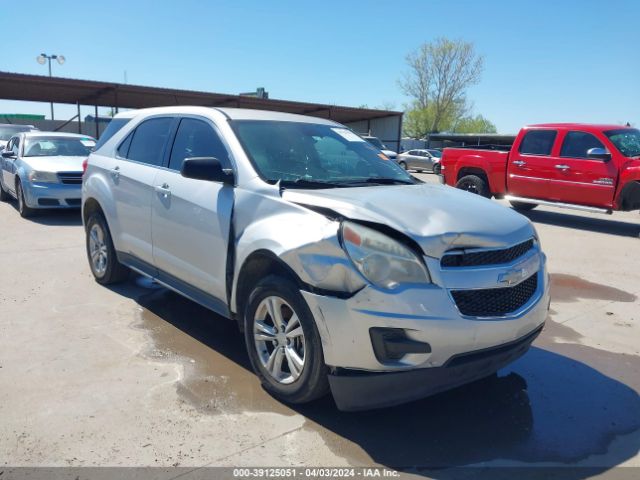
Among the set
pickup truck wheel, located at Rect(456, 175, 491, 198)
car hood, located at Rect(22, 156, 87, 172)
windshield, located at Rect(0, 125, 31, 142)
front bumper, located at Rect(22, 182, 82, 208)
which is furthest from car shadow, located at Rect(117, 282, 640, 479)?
windshield, located at Rect(0, 125, 31, 142)

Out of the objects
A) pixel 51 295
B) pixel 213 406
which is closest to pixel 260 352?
pixel 213 406

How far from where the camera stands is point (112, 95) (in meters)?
26.0

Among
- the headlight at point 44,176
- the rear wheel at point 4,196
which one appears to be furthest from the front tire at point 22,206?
the rear wheel at point 4,196

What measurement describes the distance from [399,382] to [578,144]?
9.48m

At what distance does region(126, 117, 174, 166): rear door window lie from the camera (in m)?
4.74

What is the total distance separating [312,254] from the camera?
2961mm

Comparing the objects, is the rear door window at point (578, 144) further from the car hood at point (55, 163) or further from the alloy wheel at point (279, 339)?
the car hood at point (55, 163)

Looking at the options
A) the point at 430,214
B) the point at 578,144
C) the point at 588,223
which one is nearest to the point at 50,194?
the point at 430,214

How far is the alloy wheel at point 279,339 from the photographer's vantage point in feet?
10.5

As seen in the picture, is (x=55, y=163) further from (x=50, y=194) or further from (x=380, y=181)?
(x=380, y=181)

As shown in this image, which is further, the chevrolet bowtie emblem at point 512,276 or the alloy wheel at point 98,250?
the alloy wheel at point 98,250

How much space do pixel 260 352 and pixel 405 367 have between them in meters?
1.08

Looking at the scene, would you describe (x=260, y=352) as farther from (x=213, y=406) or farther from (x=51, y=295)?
(x=51, y=295)

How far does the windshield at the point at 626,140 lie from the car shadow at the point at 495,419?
7.21 metres
